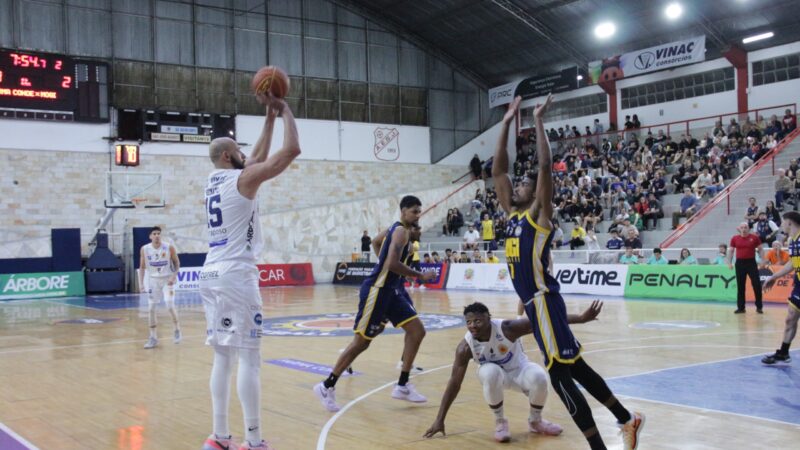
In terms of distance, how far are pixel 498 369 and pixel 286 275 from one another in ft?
88.5

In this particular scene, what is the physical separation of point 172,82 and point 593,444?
3114 centimetres

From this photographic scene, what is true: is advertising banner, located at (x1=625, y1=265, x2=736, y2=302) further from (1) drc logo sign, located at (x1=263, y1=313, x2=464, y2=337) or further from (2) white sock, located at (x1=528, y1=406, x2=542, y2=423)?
(2) white sock, located at (x1=528, y1=406, x2=542, y2=423)

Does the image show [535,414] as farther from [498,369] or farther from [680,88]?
[680,88]

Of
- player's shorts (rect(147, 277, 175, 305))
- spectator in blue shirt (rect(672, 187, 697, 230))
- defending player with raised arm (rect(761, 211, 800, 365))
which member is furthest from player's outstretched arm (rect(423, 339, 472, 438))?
spectator in blue shirt (rect(672, 187, 697, 230))

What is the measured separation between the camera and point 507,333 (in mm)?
6574

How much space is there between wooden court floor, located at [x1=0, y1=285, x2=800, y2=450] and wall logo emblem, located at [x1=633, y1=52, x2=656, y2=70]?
18.2 meters

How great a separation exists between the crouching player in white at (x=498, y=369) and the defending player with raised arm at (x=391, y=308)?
1.38m

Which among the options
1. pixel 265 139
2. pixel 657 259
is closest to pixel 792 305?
pixel 265 139

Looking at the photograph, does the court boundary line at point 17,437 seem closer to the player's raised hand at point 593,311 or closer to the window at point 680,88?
the player's raised hand at point 593,311

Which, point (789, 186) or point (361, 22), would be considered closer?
point (789, 186)

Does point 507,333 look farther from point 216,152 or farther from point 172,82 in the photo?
point 172,82

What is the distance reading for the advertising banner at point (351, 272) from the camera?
32.0 m

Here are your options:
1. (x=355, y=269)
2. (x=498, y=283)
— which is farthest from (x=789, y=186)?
(x=355, y=269)

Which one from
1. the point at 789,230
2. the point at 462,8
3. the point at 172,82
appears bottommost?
the point at 789,230
